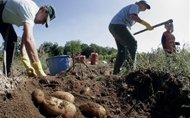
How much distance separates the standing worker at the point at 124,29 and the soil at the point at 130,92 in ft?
6.22

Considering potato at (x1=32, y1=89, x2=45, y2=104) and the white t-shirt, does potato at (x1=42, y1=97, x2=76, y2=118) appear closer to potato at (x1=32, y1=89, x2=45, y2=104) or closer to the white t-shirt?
potato at (x1=32, y1=89, x2=45, y2=104)

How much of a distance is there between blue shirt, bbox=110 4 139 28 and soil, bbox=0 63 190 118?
2.32 m

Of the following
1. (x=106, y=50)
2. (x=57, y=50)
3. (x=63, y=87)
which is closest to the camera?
(x=63, y=87)

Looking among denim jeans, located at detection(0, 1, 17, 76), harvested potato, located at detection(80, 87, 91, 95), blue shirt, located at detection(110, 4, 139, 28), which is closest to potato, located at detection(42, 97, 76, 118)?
harvested potato, located at detection(80, 87, 91, 95)

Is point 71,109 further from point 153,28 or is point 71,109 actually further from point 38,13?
point 153,28

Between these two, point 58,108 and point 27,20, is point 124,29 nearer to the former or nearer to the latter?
point 27,20

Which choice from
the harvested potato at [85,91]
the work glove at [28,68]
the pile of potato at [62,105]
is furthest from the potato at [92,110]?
the work glove at [28,68]

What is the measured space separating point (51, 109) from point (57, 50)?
90.9 ft

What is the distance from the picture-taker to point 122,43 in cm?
→ 675

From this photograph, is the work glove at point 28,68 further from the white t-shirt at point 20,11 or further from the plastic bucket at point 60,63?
the plastic bucket at point 60,63

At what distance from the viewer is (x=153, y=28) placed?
789cm

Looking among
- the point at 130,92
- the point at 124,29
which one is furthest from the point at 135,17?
the point at 130,92

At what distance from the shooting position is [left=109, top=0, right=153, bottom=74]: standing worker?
21.7 feet

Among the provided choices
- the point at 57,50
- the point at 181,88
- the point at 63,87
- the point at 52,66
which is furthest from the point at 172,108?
the point at 57,50
